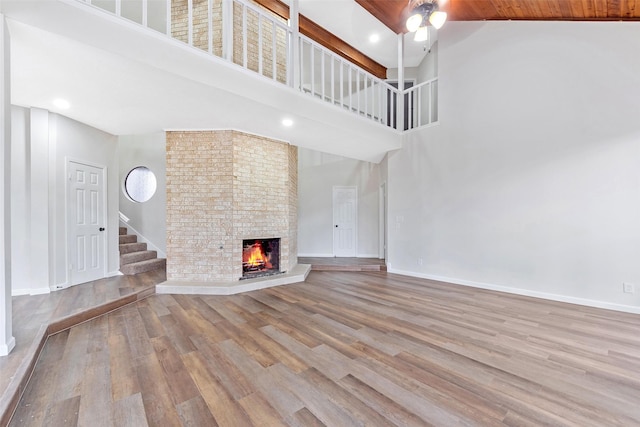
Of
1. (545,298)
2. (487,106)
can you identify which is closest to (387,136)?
(487,106)

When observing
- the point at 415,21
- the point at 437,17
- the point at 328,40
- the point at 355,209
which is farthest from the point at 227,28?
the point at 355,209

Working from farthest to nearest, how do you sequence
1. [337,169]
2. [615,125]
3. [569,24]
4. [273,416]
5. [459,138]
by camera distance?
1. [337,169]
2. [459,138]
3. [569,24]
4. [615,125]
5. [273,416]

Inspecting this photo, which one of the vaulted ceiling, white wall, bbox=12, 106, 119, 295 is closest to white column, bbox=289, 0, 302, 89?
the vaulted ceiling

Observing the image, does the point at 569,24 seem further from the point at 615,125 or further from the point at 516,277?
the point at 516,277

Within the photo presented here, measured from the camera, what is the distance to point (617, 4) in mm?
3244

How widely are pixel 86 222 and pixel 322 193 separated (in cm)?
500

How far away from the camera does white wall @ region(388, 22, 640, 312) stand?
11.3 ft

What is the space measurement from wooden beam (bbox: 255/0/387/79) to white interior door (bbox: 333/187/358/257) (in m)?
3.09

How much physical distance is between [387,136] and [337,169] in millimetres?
2359

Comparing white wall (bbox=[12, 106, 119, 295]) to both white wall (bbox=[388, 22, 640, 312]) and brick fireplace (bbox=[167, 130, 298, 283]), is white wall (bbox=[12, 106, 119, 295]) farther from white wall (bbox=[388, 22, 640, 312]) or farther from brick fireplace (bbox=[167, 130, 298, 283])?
white wall (bbox=[388, 22, 640, 312])

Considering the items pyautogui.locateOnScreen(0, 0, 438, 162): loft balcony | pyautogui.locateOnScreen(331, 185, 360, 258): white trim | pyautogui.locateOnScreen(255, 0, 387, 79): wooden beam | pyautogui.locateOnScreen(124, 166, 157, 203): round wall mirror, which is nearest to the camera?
pyautogui.locateOnScreen(0, 0, 438, 162): loft balcony

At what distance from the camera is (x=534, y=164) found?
402 centimetres

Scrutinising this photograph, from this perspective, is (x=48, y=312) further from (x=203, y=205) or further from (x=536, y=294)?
(x=536, y=294)

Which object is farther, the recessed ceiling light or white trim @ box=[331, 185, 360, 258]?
white trim @ box=[331, 185, 360, 258]
